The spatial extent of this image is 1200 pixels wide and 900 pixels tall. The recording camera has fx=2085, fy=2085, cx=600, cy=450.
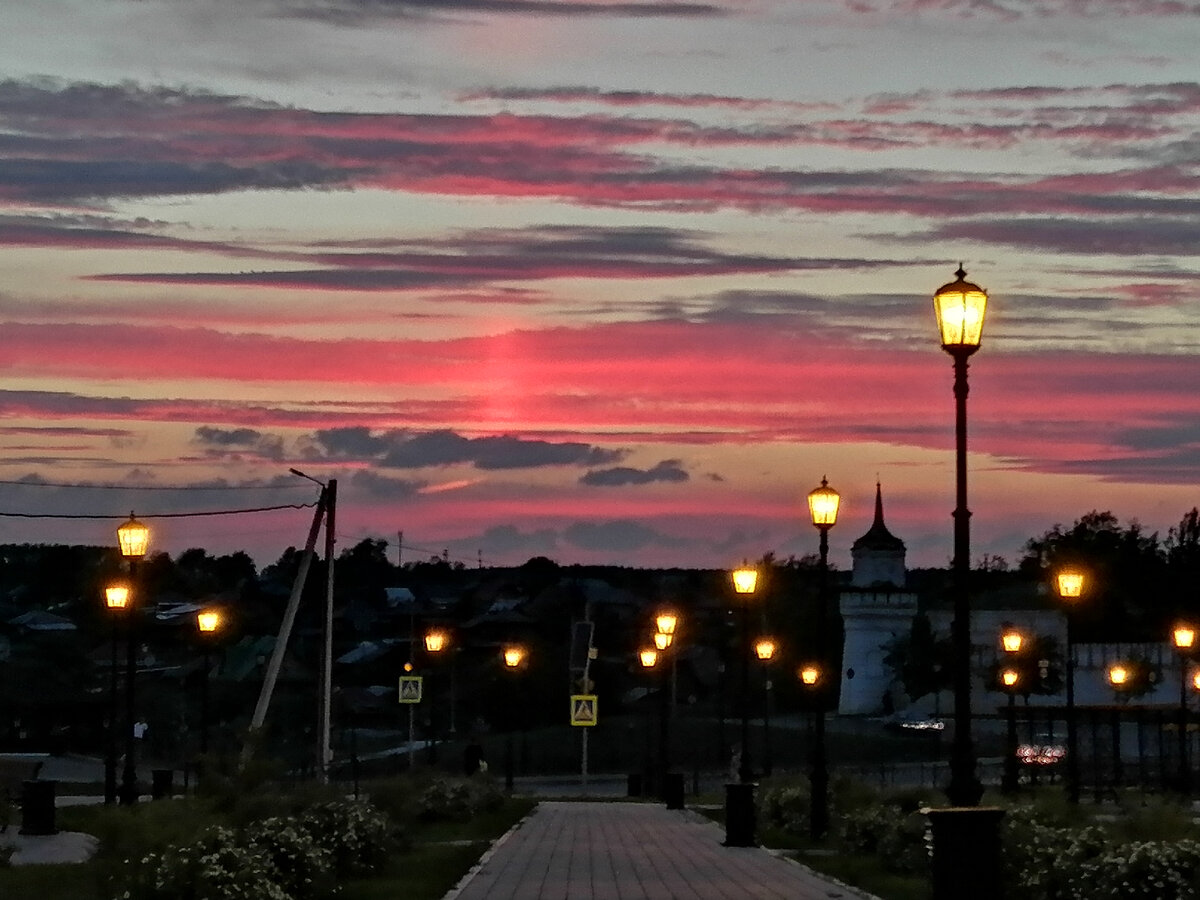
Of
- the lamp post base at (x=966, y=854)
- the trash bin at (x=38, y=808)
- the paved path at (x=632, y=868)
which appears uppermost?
the lamp post base at (x=966, y=854)

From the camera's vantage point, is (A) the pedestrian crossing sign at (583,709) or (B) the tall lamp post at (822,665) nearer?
(B) the tall lamp post at (822,665)

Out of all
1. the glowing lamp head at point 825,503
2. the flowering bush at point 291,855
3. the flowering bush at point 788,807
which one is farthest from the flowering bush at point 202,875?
the flowering bush at point 788,807

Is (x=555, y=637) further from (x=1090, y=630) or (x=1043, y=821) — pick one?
(x=1043, y=821)

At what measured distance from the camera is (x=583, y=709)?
182ft

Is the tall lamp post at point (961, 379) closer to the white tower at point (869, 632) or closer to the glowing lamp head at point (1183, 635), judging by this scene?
the glowing lamp head at point (1183, 635)

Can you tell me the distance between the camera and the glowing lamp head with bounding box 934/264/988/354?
17.6 m

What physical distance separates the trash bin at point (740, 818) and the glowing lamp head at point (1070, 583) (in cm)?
1160

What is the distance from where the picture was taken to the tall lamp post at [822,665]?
103 feet

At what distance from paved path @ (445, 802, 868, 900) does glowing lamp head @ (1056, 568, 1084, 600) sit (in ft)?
28.4

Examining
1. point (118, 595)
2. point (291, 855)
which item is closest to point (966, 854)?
point (291, 855)

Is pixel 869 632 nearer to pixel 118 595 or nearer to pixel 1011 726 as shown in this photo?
pixel 1011 726

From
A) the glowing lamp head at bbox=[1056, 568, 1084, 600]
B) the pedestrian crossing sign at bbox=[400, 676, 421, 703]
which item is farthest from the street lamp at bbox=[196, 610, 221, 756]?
the glowing lamp head at bbox=[1056, 568, 1084, 600]

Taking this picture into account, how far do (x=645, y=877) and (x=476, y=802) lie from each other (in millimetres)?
19410

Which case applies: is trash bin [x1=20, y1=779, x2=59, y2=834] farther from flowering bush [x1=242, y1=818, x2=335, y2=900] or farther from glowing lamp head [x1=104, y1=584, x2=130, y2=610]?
flowering bush [x1=242, y1=818, x2=335, y2=900]
